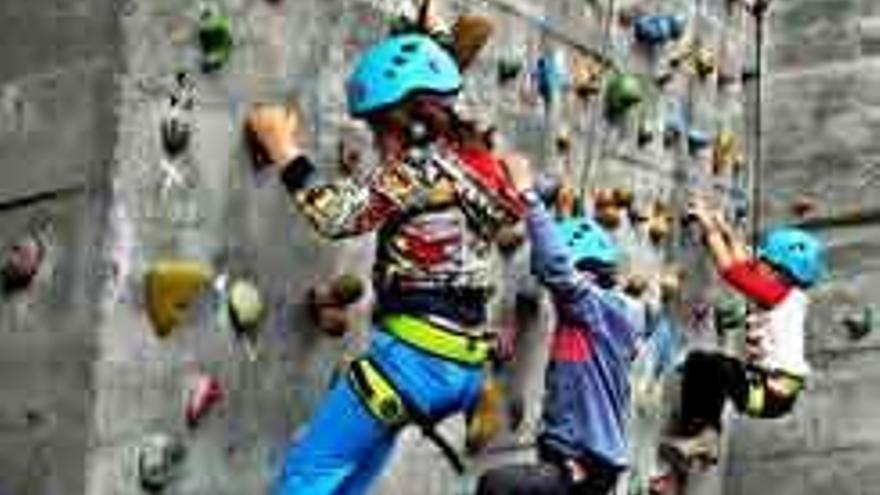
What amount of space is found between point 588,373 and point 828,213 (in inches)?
130

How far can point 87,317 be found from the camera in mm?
6637

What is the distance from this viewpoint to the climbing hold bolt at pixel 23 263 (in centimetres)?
677

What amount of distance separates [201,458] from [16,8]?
1.54m

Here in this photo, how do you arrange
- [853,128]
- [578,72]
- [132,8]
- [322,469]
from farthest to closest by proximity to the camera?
[853,128], [578,72], [132,8], [322,469]

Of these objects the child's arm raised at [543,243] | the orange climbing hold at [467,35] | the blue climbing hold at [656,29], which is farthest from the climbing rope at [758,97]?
the child's arm raised at [543,243]

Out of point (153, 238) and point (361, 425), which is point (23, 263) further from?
point (361, 425)

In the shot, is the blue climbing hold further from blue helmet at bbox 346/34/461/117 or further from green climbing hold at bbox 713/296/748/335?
blue helmet at bbox 346/34/461/117

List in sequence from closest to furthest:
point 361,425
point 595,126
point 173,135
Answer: point 361,425 → point 173,135 → point 595,126

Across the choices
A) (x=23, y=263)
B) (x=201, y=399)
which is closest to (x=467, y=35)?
(x=201, y=399)

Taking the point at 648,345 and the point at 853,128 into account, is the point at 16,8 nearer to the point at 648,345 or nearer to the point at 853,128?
the point at 648,345

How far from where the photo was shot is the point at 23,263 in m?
6.76

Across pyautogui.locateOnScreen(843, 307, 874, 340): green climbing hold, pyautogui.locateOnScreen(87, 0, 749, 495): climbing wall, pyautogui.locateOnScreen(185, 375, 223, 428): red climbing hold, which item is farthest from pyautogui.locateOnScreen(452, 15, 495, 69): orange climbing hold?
pyautogui.locateOnScreen(843, 307, 874, 340): green climbing hold

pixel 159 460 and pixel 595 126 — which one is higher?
pixel 595 126

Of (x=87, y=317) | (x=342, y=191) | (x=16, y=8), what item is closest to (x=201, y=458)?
(x=87, y=317)
